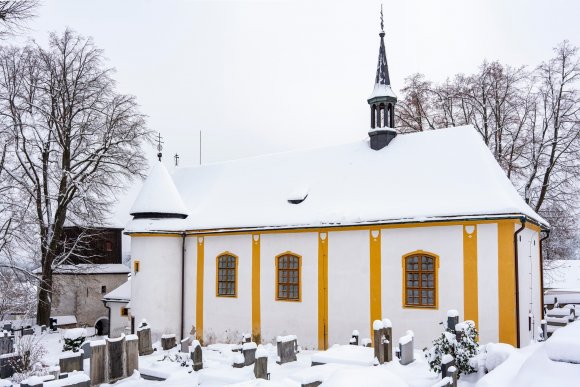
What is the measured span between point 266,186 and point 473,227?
8.81 meters

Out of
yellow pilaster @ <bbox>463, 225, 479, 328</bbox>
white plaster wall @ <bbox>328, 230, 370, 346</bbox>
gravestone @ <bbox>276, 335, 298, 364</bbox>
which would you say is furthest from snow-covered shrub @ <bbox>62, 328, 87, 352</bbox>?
yellow pilaster @ <bbox>463, 225, 479, 328</bbox>

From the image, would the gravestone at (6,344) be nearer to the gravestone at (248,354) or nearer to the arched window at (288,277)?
the gravestone at (248,354)

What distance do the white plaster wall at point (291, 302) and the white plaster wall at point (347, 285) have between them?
64 cm

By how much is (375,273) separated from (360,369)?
1012 cm

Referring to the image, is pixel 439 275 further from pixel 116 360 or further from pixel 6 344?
pixel 6 344

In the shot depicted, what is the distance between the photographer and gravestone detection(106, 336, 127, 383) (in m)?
13.0

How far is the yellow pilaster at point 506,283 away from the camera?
14.3 m

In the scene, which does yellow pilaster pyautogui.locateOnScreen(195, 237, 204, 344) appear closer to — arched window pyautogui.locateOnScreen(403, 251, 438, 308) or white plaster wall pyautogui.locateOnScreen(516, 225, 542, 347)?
arched window pyautogui.locateOnScreen(403, 251, 438, 308)

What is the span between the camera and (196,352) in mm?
14023

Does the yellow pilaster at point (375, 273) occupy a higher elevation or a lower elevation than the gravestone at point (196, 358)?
higher

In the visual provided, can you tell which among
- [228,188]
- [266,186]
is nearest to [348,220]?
[266,186]

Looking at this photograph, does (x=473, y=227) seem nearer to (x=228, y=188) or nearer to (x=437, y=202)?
(x=437, y=202)

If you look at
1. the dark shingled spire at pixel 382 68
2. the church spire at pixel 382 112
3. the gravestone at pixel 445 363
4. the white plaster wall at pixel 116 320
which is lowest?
the white plaster wall at pixel 116 320

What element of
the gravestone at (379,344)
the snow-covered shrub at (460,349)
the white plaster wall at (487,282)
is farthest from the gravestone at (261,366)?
the white plaster wall at (487,282)
